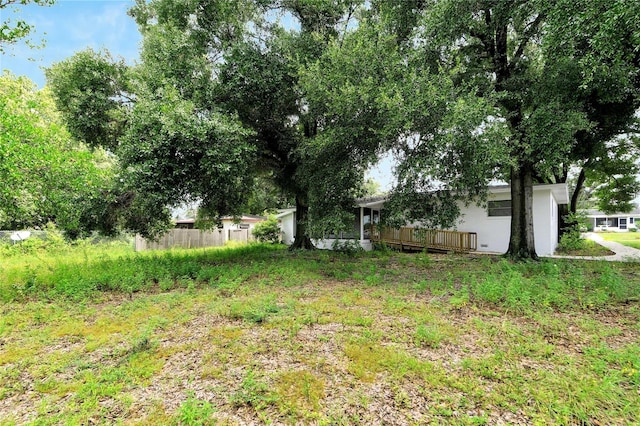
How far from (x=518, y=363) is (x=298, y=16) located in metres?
10.9

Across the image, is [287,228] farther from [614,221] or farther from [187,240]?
[614,221]

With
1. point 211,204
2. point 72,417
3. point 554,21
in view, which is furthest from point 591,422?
point 211,204

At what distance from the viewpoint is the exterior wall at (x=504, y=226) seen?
11.6 meters

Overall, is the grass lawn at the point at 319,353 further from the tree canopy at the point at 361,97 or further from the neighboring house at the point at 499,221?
the neighboring house at the point at 499,221

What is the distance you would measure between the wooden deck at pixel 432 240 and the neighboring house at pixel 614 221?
3015 centimetres

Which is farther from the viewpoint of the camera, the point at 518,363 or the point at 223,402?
the point at 518,363

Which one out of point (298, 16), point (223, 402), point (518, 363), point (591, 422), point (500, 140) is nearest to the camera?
point (591, 422)

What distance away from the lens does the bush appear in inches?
734

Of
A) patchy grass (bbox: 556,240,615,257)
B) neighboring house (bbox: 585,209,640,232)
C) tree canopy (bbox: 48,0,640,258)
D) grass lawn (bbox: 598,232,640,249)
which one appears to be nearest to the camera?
tree canopy (bbox: 48,0,640,258)

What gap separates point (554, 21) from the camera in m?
5.71

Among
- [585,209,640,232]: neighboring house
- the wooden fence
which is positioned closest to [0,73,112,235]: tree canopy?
the wooden fence

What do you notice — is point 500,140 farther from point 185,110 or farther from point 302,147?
point 185,110

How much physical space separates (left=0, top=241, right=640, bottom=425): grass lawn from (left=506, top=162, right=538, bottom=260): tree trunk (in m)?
3.85

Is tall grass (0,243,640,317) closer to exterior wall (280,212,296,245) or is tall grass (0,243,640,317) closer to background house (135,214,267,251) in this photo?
background house (135,214,267,251)
